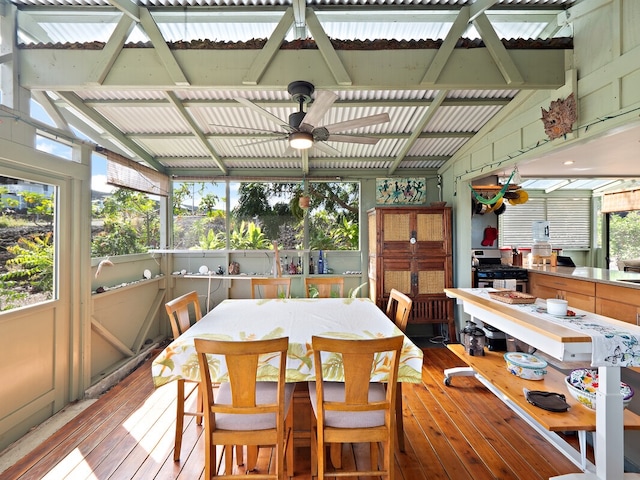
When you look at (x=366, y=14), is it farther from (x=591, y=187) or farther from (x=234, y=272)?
(x=591, y=187)

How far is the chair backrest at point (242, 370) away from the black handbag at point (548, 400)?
63.8 inches

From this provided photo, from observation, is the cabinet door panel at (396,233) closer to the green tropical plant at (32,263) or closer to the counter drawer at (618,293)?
the counter drawer at (618,293)

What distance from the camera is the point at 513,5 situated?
2.52 m

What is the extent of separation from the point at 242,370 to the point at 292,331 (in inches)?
26.2

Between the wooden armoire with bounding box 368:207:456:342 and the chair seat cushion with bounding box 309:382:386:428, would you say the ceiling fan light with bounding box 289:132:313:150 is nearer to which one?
the chair seat cushion with bounding box 309:382:386:428

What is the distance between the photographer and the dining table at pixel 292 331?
1.88 meters

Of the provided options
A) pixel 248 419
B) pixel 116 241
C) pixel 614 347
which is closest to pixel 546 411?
pixel 614 347

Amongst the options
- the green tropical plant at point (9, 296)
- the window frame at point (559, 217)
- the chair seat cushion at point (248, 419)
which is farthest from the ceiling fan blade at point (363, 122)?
the window frame at point (559, 217)

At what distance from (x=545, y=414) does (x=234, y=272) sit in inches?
165

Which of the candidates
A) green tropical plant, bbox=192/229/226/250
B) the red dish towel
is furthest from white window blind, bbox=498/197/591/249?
green tropical plant, bbox=192/229/226/250

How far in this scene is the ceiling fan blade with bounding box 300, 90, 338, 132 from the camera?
2.08 m

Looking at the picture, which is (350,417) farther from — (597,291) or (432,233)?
(597,291)

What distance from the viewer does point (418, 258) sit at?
14.6 feet

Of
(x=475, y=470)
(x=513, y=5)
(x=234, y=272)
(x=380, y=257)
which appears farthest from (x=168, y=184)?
(x=475, y=470)
